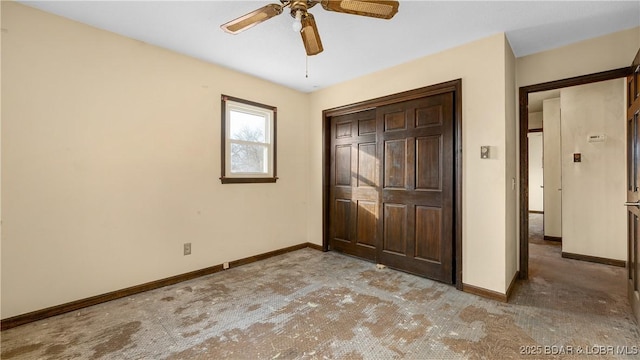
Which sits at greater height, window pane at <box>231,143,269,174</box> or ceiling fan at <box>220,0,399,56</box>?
ceiling fan at <box>220,0,399,56</box>

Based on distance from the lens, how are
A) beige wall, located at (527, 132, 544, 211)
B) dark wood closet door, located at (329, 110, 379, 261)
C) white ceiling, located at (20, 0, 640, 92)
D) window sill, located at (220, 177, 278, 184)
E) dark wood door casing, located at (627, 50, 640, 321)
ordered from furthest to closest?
beige wall, located at (527, 132, 544, 211)
dark wood closet door, located at (329, 110, 379, 261)
window sill, located at (220, 177, 278, 184)
white ceiling, located at (20, 0, 640, 92)
dark wood door casing, located at (627, 50, 640, 321)

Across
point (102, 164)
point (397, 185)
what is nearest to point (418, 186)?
point (397, 185)

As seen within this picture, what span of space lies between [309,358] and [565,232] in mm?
4223

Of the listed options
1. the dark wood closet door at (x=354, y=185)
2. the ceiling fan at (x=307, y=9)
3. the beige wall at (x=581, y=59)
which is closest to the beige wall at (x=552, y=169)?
the beige wall at (x=581, y=59)

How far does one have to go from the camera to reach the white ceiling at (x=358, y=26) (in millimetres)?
2195

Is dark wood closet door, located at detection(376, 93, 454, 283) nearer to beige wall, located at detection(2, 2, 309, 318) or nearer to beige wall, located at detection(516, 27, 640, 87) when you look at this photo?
beige wall, located at detection(516, 27, 640, 87)

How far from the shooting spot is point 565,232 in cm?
391

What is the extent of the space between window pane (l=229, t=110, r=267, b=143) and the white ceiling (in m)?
0.71

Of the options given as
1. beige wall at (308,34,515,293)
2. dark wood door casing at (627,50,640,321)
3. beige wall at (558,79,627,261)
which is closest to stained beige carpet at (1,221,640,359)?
dark wood door casing at (627,50,640,321)

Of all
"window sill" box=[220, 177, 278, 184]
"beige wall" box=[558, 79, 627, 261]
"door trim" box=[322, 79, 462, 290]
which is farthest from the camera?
"beige wall" box=[558, 79, 627, 261]

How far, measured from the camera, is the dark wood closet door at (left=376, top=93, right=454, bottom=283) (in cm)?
296

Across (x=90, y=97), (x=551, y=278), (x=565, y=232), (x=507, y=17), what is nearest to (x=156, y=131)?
(x=90, y=97)

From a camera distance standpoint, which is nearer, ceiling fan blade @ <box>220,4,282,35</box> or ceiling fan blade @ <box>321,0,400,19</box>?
ceiling fan blade @ <box>321,0,400,19</box>

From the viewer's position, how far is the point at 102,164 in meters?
2.54
